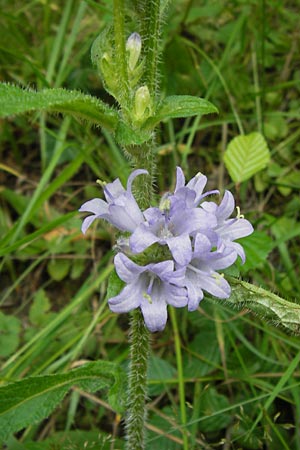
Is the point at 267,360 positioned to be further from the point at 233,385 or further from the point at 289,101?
the point at 289,101

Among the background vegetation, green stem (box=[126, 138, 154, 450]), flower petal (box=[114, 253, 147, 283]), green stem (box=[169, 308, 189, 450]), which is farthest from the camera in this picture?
the background vegetation

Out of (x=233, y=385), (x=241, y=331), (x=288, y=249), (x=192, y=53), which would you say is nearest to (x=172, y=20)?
(x=192, y=53)

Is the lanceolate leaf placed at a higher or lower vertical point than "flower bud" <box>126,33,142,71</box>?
lower

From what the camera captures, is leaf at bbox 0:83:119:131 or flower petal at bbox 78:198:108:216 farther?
flower petal at bbox 78:198:108:216

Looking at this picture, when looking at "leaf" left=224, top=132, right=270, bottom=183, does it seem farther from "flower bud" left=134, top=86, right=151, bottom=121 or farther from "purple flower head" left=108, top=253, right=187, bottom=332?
"purple flower head" left=108, top=253, right=187, bottom=332

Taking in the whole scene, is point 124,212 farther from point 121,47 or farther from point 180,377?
point 180,377

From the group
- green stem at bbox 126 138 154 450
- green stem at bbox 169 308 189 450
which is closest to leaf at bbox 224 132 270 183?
green stem at bbox 169 308 189 450

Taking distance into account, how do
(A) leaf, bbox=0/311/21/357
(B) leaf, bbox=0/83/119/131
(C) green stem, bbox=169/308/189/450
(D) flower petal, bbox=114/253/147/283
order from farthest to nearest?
(A) leaf, bbox=0/311/21/357
(C) green stem, bbox=169/308/189/450
(D) flower petal, bbox=114/253/147/283
(B) leaf, bbox=0/83/119/131

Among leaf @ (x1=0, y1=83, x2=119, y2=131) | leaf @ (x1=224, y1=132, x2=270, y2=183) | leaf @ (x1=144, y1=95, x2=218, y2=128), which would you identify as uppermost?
leaf @ (x1=0, y1=83, x2=119, y2=131)
